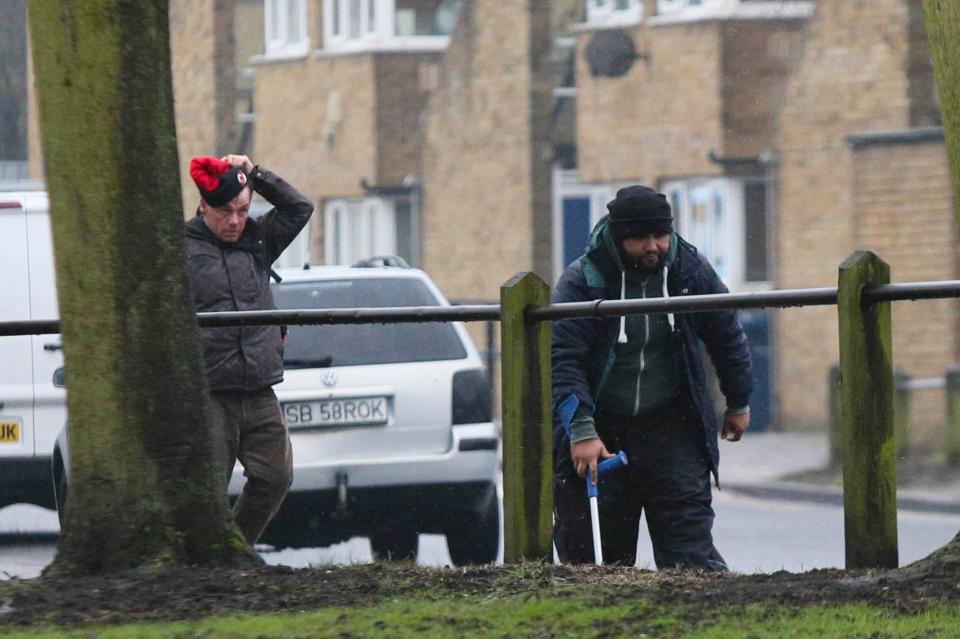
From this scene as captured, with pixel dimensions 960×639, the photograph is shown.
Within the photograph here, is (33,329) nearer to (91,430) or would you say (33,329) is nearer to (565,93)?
(91,430)

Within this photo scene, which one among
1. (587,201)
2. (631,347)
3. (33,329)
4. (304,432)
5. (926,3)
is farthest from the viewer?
(587,201)

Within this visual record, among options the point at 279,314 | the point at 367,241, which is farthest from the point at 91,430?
the point at 367,241

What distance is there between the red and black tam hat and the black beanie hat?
1408mm

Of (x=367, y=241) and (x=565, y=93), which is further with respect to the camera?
(x=367, y=241)

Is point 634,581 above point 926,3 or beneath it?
beneath

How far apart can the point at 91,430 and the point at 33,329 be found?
155cm

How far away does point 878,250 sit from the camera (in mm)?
21844

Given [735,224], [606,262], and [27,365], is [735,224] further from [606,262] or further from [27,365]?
[606,262]

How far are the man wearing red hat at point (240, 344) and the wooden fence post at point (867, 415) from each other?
2.25m

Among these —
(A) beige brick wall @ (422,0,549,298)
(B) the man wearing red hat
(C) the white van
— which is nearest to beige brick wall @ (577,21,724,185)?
(A) beige brick wall @ (422,0,549,298)

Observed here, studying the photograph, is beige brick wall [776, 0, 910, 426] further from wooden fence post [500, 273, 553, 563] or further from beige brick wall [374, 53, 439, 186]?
wooden fence post [500, 273, 553, 563]

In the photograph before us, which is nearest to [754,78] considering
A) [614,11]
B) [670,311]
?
[614,11]

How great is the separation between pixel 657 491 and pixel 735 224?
18.5 meters

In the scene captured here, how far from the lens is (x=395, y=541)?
9.27 metres
